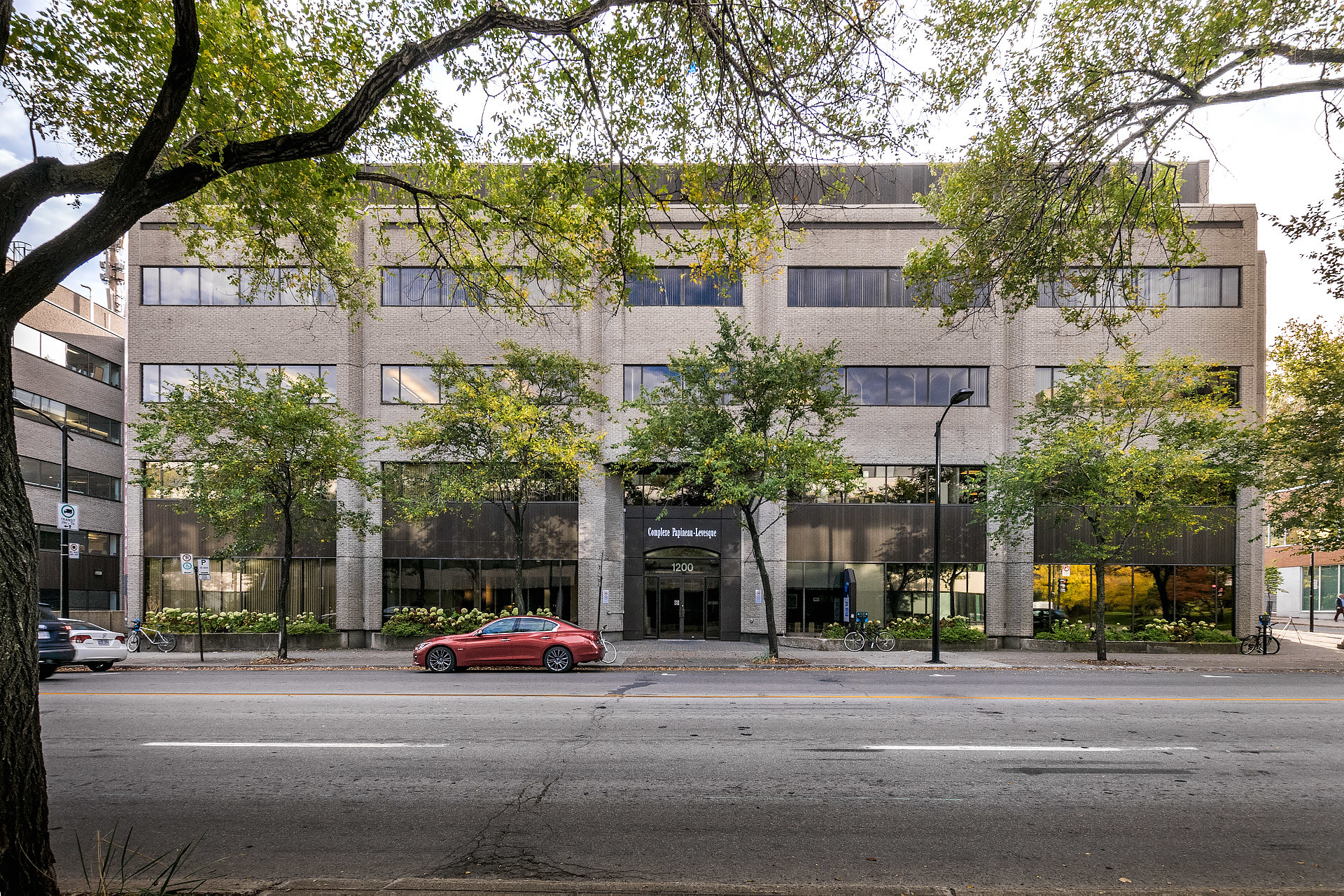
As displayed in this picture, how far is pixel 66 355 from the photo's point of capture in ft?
104

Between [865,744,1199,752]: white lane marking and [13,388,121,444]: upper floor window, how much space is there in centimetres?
3366

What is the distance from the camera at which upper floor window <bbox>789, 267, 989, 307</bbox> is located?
24281 millimetres

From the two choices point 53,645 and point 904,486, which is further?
point 904,486

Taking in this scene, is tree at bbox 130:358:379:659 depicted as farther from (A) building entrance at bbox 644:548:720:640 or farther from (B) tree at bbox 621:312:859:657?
(A) building entrance at bbox 644:548:720:640

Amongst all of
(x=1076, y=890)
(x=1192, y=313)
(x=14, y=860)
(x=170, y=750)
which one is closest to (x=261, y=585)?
(x=170, y=750)

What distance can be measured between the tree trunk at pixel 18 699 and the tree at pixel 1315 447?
25577 millimetres

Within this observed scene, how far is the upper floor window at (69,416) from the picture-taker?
28.9m

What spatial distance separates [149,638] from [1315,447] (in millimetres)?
35926

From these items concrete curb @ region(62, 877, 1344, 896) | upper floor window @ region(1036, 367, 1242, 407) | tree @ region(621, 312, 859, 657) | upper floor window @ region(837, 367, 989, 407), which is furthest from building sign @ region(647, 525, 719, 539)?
concrete curb @ region(62, 877, 1344, 896)

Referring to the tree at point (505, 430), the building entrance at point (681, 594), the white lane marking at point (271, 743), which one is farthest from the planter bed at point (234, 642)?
the white lane marking at point (271, 743)

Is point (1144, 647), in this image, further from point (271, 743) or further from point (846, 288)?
point (271, 743)

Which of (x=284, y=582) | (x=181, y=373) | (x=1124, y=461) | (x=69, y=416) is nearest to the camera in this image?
(x=1124, y=461)

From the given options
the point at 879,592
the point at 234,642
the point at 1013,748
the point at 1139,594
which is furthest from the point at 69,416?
the point at 1139,594

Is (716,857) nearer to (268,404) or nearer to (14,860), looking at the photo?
(14,860)
